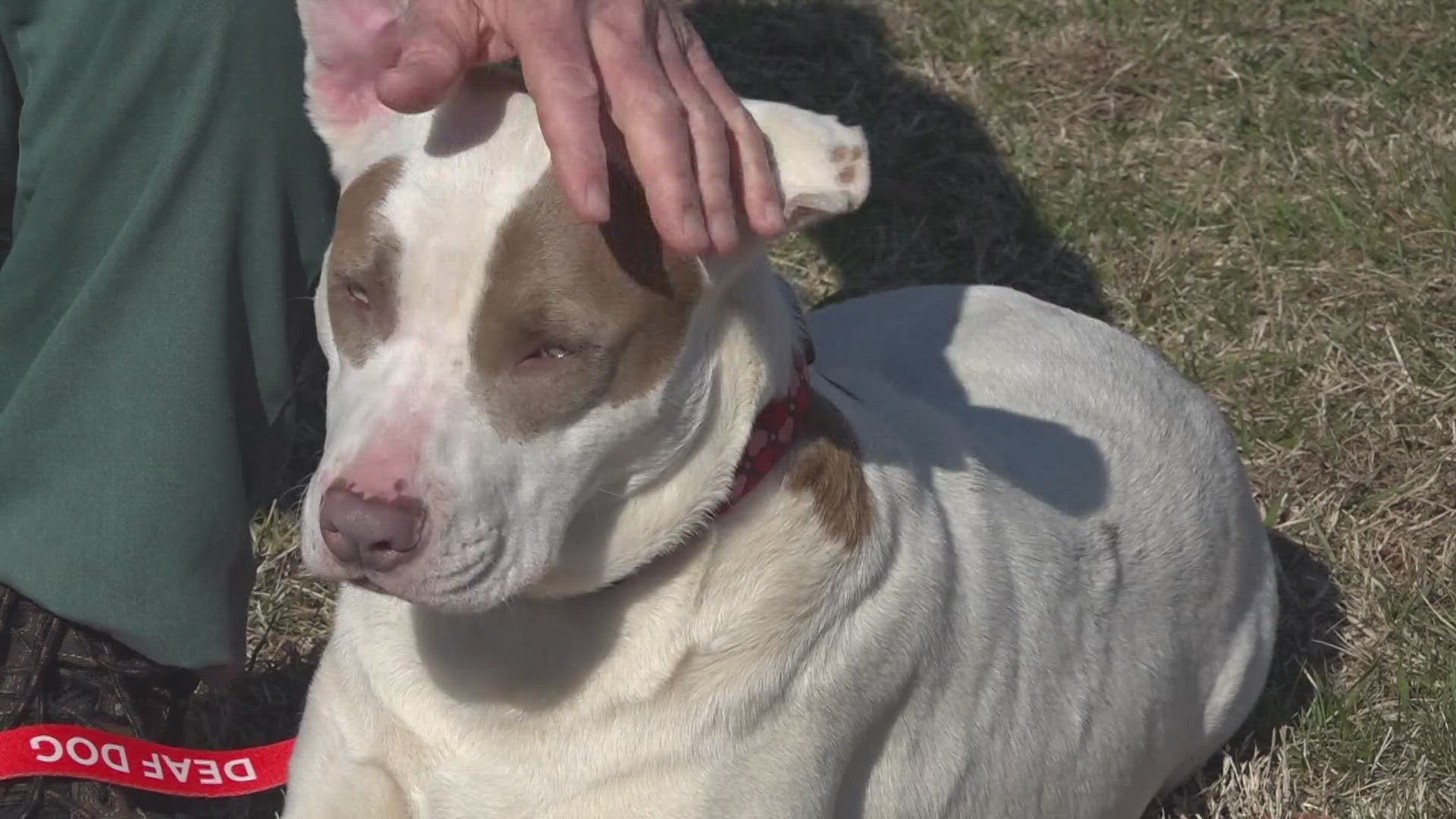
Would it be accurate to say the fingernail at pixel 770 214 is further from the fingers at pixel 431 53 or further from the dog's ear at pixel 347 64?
the dog's ear at pixel 347 64

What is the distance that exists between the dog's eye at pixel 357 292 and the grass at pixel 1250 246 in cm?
157

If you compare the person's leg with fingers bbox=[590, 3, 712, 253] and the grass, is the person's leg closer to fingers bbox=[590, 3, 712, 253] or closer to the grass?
the grass

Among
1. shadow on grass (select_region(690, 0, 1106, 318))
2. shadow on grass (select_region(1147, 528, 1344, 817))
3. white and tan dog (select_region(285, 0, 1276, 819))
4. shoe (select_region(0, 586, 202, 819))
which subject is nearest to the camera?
white and tan dog (select_region(285, 0, 1276, 819))

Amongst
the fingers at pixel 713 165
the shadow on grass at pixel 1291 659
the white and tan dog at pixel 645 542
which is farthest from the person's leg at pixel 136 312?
the shadow on grass at pixel 1291 659

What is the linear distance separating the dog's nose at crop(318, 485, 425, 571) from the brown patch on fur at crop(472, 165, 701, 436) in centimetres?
21

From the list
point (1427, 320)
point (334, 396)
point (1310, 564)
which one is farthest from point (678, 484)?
point (1427, 320)

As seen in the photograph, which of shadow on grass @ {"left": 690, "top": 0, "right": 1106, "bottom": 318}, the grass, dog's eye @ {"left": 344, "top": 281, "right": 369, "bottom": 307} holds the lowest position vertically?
shadow on grass @ {"left": 690, "top": 0, "right": 1106, "bottom": 318}

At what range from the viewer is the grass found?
443cm

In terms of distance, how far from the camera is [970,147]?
257 inches

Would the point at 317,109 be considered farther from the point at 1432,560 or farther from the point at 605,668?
the point at 1432,560

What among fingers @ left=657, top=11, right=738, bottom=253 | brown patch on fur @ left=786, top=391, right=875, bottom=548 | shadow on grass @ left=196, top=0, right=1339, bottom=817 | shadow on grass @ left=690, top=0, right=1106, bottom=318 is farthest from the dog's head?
shadow on grass @ left=690, top=0, right=1106, bottom=318

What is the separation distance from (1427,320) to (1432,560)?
1025mm

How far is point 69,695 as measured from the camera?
3676mm

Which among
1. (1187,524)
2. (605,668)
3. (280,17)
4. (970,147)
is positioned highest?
(280,17)
